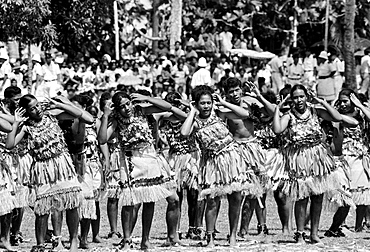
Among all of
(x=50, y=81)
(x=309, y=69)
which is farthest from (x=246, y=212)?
(x=309, y=69)

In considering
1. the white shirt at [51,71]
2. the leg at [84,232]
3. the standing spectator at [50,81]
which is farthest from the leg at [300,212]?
the white shirt at [51,71]

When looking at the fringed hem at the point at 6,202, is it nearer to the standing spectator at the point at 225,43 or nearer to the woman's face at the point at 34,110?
the woman's face at the point at 34,110

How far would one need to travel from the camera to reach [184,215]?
1437 cm

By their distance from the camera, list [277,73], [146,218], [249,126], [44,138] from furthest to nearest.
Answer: [277,73], [249,126], [146,218], [44,138]

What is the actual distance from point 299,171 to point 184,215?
415cm

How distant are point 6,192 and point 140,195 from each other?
1458 millimetres

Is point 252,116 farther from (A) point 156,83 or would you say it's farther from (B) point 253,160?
(A) point 156,83

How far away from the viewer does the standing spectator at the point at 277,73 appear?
2397 cm

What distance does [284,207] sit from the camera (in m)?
11.2

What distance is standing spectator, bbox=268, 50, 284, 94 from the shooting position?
23969mm

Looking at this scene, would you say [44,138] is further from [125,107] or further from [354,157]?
[354,157]

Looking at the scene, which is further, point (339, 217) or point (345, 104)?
point (339, 217)

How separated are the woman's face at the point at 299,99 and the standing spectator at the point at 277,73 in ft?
43.9

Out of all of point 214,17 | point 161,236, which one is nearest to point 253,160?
point 161,236
